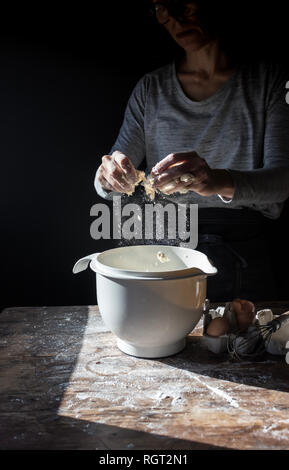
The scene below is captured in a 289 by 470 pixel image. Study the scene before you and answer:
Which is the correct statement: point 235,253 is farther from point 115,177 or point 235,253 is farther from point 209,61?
point 209,61

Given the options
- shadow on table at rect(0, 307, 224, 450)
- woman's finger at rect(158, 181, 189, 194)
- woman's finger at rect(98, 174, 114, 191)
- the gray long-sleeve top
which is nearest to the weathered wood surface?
shadow on table at rect(0, 307, 224, 450)

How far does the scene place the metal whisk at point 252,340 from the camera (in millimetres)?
833

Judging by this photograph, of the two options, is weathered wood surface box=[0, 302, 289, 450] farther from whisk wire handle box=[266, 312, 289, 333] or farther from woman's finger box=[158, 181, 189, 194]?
woman's finger box=[158, 181, 189, 194]

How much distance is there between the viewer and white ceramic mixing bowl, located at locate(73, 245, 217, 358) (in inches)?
30.5

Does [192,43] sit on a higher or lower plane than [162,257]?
higher

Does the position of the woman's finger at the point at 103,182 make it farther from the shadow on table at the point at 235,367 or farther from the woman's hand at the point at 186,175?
the shadow on table at the point at 235,367

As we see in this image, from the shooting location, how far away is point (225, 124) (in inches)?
57.3

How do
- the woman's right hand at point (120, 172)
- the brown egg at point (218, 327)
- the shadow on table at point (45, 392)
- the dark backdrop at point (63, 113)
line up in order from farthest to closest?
the dark backdrop at point (63, 113) → the woman's right hand at point (120, 172) → the brown egg at point (218, 327) → the shadow on table at point (45, 392)

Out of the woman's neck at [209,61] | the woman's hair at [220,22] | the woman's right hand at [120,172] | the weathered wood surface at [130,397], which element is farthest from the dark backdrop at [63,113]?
the weathered wood surface at [130,397]

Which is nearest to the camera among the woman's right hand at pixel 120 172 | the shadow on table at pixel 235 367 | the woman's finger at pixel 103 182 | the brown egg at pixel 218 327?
the shadow on table at pixel 235 367

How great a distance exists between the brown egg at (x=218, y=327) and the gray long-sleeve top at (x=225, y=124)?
0.51m

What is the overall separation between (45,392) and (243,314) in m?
0.47

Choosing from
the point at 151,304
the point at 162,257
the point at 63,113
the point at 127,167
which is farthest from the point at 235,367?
the point at 63,113

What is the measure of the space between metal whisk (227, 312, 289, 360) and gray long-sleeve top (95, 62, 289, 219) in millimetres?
503
